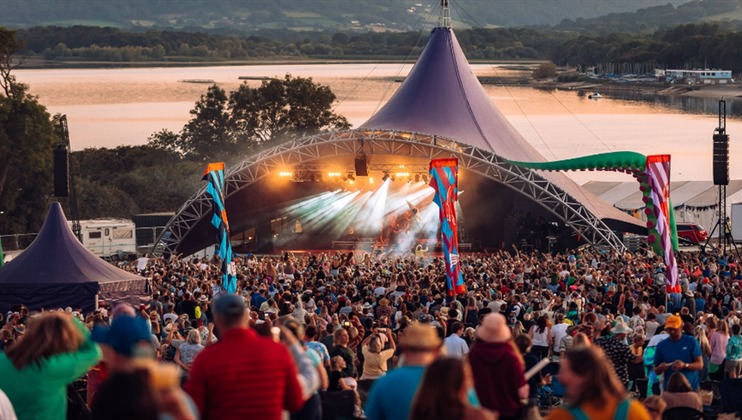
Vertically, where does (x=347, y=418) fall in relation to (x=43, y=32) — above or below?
below

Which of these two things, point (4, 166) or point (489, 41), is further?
point (489, 41)

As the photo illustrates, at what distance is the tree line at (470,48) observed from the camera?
14850 centimetres

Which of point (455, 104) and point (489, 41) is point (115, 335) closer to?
point (455, 104)

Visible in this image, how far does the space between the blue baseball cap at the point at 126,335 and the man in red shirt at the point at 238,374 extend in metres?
0.27

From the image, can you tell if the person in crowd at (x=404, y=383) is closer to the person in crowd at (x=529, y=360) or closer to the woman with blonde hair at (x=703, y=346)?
the person in crowd at (x=529, y=360)

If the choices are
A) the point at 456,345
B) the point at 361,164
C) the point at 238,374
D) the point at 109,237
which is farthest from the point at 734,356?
the point at 109,237

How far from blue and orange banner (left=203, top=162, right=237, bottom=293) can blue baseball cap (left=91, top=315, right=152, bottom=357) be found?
12.0 meters

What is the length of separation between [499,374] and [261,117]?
4940 cm

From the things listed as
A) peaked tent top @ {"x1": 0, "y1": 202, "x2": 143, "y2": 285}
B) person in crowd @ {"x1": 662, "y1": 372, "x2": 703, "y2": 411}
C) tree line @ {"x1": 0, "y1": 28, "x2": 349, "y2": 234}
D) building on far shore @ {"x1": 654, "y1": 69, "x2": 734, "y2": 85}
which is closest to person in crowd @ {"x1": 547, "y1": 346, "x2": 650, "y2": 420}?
person in crowd @ {"x1": 662, "y1": 372, "x2": 703, "y2": 411}

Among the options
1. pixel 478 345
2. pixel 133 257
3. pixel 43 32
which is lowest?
pixel 133 257

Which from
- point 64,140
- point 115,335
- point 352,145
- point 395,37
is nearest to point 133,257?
point 64,140

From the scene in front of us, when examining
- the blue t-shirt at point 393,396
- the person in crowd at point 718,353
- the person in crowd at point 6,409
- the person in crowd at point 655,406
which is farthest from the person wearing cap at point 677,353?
the person in crowd at point 6,409

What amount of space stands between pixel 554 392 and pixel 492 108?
22106 millimetres

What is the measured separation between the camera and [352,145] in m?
32.0
